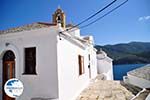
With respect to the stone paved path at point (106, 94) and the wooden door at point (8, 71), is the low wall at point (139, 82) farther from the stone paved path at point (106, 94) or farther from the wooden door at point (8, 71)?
the wooden door at point (8, 71)

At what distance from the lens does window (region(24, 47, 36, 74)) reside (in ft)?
27.1

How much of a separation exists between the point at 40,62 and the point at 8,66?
222 cm

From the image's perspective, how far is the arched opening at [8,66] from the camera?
8890mm

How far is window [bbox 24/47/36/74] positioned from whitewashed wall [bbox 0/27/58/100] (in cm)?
19

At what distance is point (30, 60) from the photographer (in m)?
8.34

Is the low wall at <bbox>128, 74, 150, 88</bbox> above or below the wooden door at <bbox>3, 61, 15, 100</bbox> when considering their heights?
below

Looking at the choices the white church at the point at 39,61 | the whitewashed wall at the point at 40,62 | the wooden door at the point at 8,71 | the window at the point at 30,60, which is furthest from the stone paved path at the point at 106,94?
the wooden door at the point at 8,71

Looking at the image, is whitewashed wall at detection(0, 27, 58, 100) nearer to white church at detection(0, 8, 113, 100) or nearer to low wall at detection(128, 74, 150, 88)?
white church at detection(0, 8, 113, 100)

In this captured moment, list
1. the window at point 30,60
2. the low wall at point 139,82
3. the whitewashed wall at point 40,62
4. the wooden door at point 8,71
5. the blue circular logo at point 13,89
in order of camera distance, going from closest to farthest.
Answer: the blue circular logo at point 13,89 → the whitewashed wall at point 40,62 → the window at point 30,60 → the wooden door at point 8,71 → the low wall at point 139,82

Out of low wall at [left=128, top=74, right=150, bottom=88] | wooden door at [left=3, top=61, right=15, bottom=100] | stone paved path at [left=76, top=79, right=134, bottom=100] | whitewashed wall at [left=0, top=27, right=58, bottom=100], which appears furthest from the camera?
low wall at [left=128, top=74, right=150, bottom=88]

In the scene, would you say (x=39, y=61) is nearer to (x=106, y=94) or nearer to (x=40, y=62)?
(x=40, y=62)

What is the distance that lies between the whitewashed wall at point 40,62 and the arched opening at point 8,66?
1.75 feet

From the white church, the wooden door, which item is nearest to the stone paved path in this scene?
the white church

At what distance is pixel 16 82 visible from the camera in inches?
237
